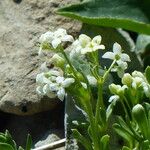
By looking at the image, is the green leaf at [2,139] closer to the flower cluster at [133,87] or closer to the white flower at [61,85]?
the white flower at [61,85]

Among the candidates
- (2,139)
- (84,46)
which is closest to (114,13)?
(84,46)

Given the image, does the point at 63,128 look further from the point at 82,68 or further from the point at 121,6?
the point at 121,6

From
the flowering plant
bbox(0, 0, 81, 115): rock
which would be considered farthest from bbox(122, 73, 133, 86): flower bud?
bbox(0, 0, 81, 115): rock

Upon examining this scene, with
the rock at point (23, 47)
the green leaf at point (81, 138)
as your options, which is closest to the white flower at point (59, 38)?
the green leaf at point (81, 138)

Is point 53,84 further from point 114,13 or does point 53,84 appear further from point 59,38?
point 114,13

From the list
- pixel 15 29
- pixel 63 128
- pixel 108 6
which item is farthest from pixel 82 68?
pixel 15 29
